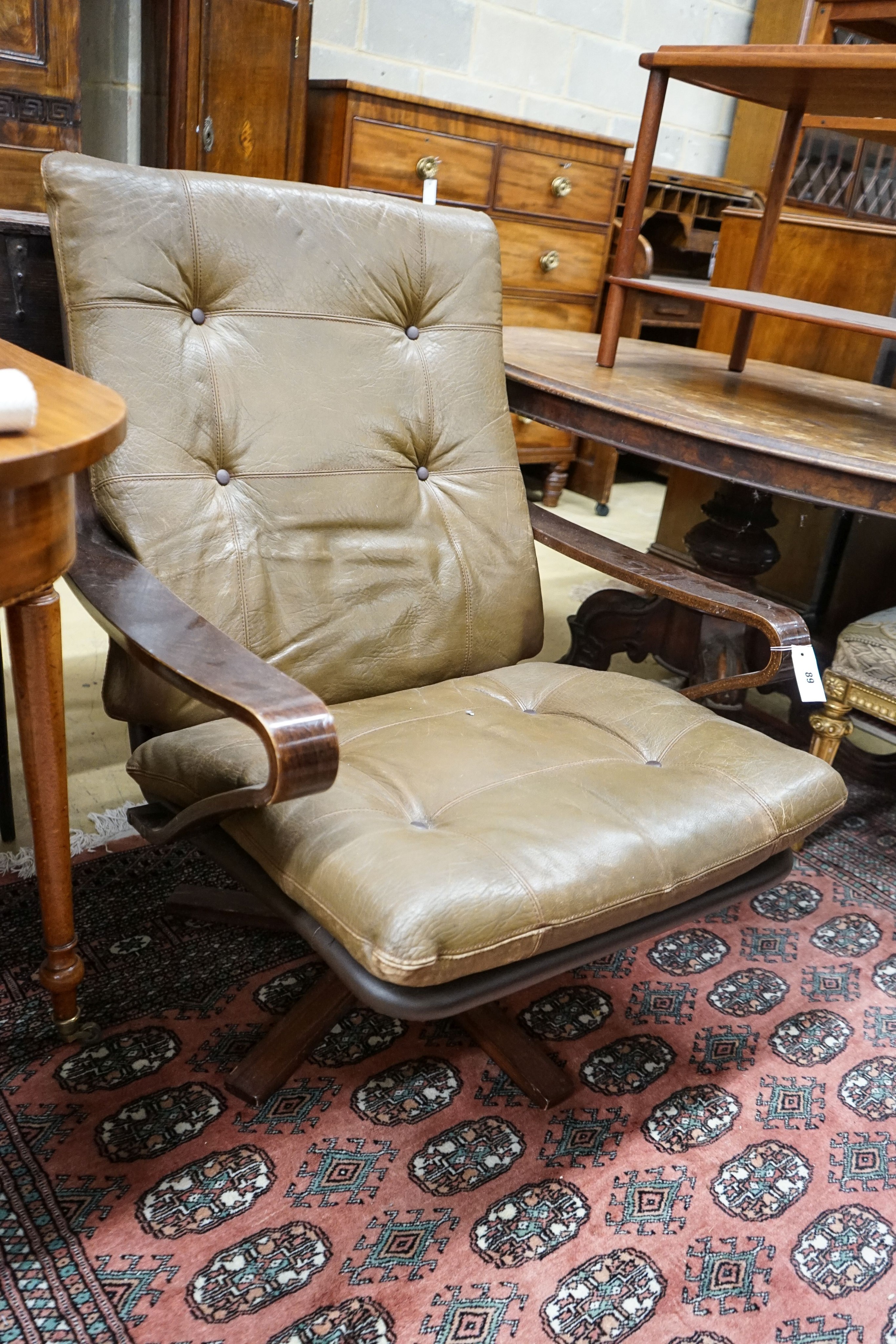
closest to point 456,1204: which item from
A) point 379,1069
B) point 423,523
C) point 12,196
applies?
point 379,1069

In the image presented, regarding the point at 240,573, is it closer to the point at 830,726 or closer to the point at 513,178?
the point at 830,726

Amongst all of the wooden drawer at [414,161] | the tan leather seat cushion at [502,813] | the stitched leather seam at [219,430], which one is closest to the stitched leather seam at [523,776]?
the tan leather seat cushion at [502,813]

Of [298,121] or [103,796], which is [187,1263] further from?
[298,121]

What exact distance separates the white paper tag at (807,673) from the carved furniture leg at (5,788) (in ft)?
3.73

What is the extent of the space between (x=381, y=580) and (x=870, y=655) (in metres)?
0.92

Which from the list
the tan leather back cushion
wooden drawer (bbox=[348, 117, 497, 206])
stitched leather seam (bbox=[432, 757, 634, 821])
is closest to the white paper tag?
stitched leather seam (bbox=[432, 757, 634, 821])

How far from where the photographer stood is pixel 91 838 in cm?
176

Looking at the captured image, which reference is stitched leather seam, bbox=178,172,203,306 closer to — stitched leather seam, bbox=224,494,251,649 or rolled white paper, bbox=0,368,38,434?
stitched leather seam, bbox=224,494,251,649

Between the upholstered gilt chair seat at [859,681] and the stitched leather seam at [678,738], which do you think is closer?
the stitched leather seam at [678,738]

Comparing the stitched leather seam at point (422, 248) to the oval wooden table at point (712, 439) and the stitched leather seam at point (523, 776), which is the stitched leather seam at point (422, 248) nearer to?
the oval wooden table at point (712, 439)

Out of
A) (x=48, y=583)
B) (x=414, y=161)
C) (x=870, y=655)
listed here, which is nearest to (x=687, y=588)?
(x=870, y=655)

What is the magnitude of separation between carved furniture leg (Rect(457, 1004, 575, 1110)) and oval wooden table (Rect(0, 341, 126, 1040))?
1.70ft

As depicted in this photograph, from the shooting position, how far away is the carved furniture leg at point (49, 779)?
1124 millimetres

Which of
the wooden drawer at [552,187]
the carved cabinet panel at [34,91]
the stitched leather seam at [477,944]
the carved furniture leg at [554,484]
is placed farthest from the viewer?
the carved furniture leg at [554,484]
